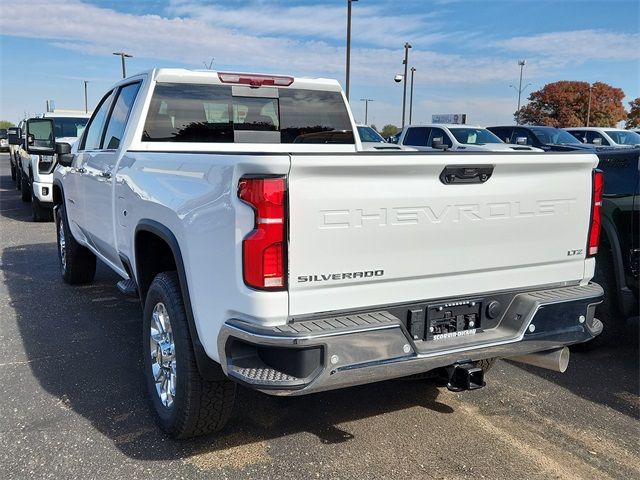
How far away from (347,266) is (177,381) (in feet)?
3.72

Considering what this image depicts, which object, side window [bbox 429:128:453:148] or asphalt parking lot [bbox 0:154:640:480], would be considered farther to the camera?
side window [bbox 429:128:453:148]

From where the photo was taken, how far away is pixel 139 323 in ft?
17.5

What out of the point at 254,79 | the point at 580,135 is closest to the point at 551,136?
the point at 580,135

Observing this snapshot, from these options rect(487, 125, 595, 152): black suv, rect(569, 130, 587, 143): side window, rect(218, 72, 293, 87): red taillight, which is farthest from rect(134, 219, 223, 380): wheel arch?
rect(569, 130, 587, 143): side window

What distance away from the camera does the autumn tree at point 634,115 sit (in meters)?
59.1

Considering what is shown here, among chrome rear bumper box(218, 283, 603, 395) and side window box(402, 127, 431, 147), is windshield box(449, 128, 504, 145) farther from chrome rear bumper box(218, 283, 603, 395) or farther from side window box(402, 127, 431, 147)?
chrome rear bumper box(218, 283, 603, 395)

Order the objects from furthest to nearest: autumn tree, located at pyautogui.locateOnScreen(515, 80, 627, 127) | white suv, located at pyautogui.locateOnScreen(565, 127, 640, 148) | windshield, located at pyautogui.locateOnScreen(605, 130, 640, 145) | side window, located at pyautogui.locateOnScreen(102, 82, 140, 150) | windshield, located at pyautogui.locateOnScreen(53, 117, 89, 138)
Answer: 1. autumn tree, located at pyautogui.locateOnScreen(515, 80, 627, 127)
2. windshield, located at pyautogui.locateOnScreen(605, 130, 640, 145)
3. white suv, located at pyautogui.locateOnScreen(565, 127, 640, 148)
4. windshield, located at pyautogui.locateOnScreen(53, 117, 89, 138)
5. side window, located at pyautogui.locateOnScreen(102, 82, 140, 150)

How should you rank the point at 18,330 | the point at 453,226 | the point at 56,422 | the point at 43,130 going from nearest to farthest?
the point at 453,226 → the point at 56,422 → the point at 18,330 → the point at 43,130

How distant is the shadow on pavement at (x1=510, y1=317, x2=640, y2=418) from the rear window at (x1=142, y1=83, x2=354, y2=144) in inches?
99.9

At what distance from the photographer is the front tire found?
3012mm

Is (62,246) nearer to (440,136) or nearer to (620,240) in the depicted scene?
(620,240)

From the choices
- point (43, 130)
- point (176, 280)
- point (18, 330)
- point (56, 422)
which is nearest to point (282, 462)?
point (176, 280)

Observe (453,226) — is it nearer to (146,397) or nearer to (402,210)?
(402,210)

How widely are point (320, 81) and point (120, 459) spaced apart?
3.42m
